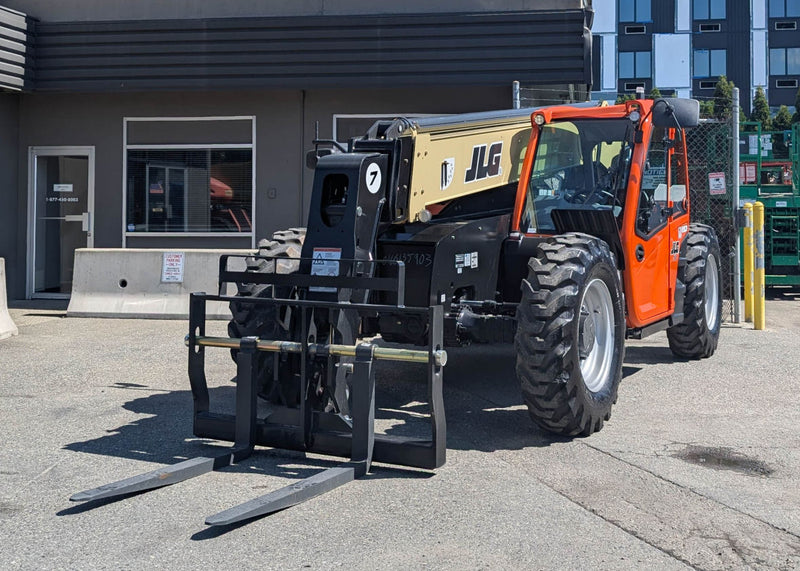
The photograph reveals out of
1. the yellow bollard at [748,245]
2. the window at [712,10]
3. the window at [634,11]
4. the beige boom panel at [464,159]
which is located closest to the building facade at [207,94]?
the yellow bollard at [748,245]

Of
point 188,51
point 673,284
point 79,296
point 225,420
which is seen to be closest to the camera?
point 225,420

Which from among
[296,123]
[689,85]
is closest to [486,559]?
[296,123]

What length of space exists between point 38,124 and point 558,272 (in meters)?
11.5

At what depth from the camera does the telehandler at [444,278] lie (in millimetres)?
5641

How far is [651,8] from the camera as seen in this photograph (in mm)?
52625

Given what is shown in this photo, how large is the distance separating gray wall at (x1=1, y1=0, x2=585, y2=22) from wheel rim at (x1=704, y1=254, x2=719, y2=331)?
5.23m

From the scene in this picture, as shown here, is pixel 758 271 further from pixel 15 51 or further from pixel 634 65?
pixel 634 65

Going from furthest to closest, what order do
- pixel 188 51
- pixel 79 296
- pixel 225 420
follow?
pixel 188 51
pixel 79 296
pixel 225 420

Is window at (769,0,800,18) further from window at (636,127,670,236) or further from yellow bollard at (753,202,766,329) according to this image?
window at (636,127,670,236)

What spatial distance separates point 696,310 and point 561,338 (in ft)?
13.0

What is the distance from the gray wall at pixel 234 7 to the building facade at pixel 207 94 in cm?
2

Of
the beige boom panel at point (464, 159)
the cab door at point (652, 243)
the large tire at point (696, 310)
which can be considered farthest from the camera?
the large tire at point (696, 310)

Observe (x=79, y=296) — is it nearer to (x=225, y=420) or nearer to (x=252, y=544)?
(x=225, y=420)

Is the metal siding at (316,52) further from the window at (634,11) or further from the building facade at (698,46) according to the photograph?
the window at (634,11)
